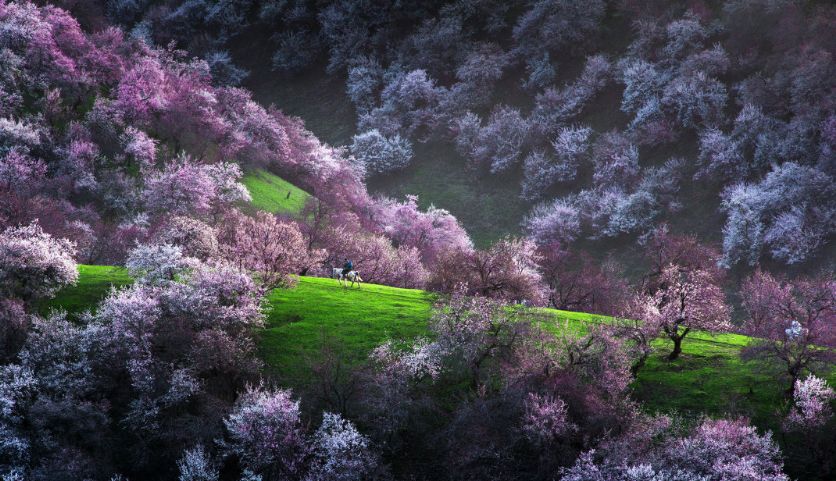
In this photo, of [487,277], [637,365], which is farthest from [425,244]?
[637,365]

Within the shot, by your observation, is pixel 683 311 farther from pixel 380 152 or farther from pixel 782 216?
pixel 380 152

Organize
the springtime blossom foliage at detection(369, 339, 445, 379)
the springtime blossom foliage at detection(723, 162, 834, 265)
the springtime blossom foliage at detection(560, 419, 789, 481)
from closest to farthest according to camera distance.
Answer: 1. the springtime blossom foliage at detection(560, 419, 789, 481)
2. the springtime blossom foliage at detection(369, 339, 445, 379)
3. the springtime blossom foliage at detection(723, 162, 834, 265)

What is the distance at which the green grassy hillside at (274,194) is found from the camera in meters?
79.9

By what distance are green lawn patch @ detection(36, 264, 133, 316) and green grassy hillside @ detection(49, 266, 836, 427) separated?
7 cm

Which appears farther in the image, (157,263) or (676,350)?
(157,263)

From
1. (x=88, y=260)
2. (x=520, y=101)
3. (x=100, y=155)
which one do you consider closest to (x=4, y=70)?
(x=100, y=155)

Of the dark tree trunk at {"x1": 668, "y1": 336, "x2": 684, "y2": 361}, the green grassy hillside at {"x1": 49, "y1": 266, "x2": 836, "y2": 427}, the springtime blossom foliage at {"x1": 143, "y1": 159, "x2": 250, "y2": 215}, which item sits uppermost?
the springtime blossom foliage at {"x1": 143, "y1": 159, "x2": 250, "y2": 215}

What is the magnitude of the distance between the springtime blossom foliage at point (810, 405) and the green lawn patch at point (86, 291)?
38.4 meters

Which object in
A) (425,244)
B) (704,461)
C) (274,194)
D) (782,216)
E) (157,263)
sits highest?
(782,216)

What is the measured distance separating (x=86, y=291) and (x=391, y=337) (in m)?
21.2

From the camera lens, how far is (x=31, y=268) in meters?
48.7

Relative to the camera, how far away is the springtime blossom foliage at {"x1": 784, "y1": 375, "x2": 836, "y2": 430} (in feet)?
113

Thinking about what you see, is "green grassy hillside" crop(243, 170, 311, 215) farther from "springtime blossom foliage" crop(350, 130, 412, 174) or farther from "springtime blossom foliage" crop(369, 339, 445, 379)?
"springtime blossom foliage" crop(369, 339, 445, 379)

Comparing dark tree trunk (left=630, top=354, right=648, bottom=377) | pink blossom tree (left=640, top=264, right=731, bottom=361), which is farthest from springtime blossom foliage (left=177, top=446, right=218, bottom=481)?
pink blossom tree (left=640, top=264, right=731, bottom=361)
